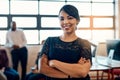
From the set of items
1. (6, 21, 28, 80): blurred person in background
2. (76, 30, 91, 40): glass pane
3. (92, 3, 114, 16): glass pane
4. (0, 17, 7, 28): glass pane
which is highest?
(92, 3, 114, 16): glass pane

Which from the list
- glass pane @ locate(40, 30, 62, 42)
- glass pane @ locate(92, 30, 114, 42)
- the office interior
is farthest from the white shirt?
glass pane @ locate(92, 30, 114, 42)

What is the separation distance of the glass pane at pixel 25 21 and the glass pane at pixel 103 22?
1716 mm

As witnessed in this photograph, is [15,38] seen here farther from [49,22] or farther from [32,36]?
[49,22]

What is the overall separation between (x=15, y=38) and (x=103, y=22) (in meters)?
2.60

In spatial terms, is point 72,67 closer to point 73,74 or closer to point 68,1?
point 73,74

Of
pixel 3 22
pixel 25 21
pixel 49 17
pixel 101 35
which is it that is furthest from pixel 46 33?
pixel 101 35

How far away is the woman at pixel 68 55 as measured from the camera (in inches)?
50.4

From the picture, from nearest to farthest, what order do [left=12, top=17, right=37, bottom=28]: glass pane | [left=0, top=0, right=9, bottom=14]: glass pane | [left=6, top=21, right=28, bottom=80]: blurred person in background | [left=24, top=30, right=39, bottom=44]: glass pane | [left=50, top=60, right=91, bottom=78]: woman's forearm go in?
[left=50, top=60, right=91, bottom=78]: woman's forearm, [left=6, top=21, right=28, bottom=80]: blurred person in background, [left=0, top=0, right=9, bottom=14]: glass pane, [left=12, top=17, right=37, bottom=28]: glass pane, [left=24, top=30, right=39, bottom=44]: glass pane

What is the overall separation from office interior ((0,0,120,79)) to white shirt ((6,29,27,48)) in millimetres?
256

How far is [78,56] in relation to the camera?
131 centimetres

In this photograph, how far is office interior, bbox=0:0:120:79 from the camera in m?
6.60

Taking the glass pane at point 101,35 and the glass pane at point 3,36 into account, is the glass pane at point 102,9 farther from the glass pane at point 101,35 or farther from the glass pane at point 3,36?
the glass pane at point 3,36

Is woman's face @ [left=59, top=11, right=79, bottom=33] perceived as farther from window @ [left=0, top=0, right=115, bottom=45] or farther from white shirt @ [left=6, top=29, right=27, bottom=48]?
window @ [left=0, top=0, right=115, bottom=45]

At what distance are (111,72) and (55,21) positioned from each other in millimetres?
3190
